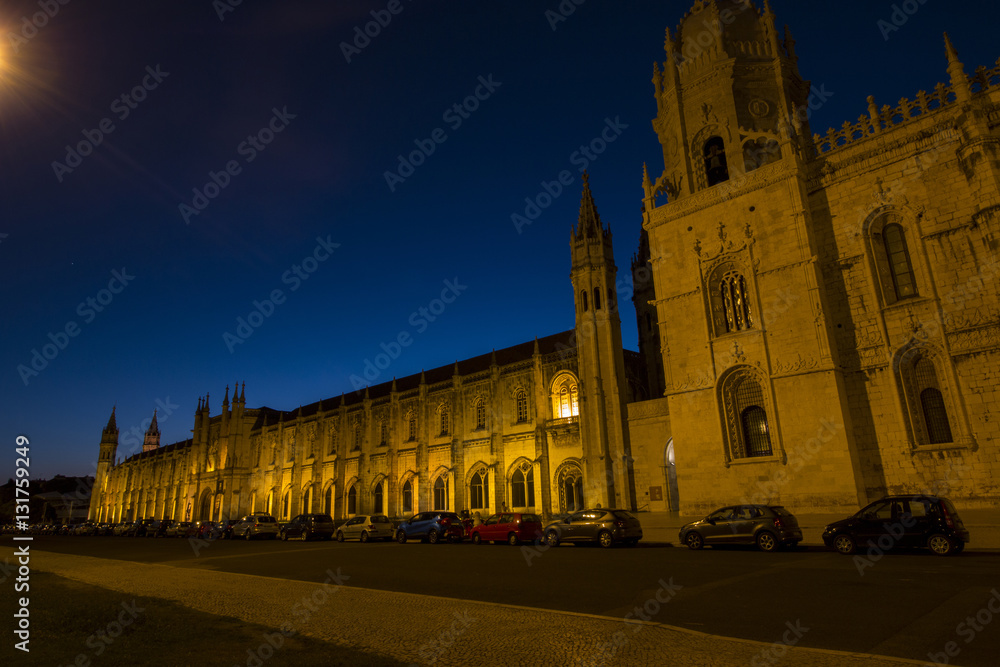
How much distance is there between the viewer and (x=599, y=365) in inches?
1266

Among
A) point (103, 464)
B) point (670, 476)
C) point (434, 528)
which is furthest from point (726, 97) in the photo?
point (103, 464)

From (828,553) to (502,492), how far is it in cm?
2418

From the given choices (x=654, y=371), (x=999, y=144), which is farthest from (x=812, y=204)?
(x=654, y=371)

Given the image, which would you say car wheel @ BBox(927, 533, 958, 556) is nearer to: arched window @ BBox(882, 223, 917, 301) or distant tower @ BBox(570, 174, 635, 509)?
arched window @ BBox(882, 223, 917, 301)

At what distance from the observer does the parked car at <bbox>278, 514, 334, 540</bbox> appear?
30.1 metres

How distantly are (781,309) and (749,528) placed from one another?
9355 mm

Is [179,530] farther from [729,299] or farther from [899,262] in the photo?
[899,262]

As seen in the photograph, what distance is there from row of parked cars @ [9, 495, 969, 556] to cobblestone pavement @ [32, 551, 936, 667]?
10574 mm

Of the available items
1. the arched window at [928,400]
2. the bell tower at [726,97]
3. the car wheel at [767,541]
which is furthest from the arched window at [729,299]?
the car wheel at [767,541]

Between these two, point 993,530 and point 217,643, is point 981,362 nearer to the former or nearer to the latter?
point 993,530

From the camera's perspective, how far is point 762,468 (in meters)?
20.8

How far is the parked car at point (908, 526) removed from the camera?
42.7 feet

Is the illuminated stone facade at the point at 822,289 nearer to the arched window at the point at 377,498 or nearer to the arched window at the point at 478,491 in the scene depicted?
the arched window at the point at 478,491

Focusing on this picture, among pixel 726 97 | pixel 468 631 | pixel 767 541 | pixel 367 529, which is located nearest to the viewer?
pixel 468 631
